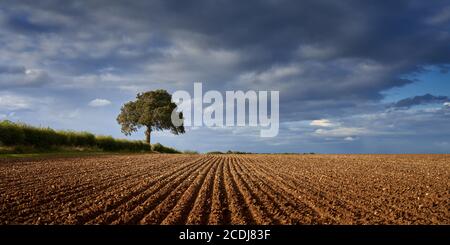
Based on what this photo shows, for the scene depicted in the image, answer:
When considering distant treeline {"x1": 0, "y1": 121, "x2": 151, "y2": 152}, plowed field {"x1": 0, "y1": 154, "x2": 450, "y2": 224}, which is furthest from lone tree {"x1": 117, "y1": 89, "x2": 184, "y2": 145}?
plowed field {"x1": 0, "y1": 154, "x2": 450, "y2": 224}

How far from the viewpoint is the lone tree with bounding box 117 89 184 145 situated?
221ft

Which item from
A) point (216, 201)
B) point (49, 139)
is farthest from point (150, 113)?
point (216, 201)

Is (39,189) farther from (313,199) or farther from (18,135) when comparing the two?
(18,135)

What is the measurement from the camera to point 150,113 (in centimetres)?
6731

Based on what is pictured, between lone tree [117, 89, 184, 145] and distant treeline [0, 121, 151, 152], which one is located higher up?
lone tree [117, 89, 184, 145]

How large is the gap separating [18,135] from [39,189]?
81.7 feet

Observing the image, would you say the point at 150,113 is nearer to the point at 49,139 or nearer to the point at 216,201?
the point at 49,139

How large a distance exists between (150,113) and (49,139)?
1121 inches

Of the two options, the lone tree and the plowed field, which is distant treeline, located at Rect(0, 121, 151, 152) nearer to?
the lone tree

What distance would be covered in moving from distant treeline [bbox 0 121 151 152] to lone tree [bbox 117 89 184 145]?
37.0ft

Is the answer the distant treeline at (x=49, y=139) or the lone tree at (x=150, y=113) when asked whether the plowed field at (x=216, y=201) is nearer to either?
the distant treeline at (x=49, y=139)

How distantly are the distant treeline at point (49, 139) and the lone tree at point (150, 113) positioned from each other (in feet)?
37.0

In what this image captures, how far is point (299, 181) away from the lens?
53.3 ft
